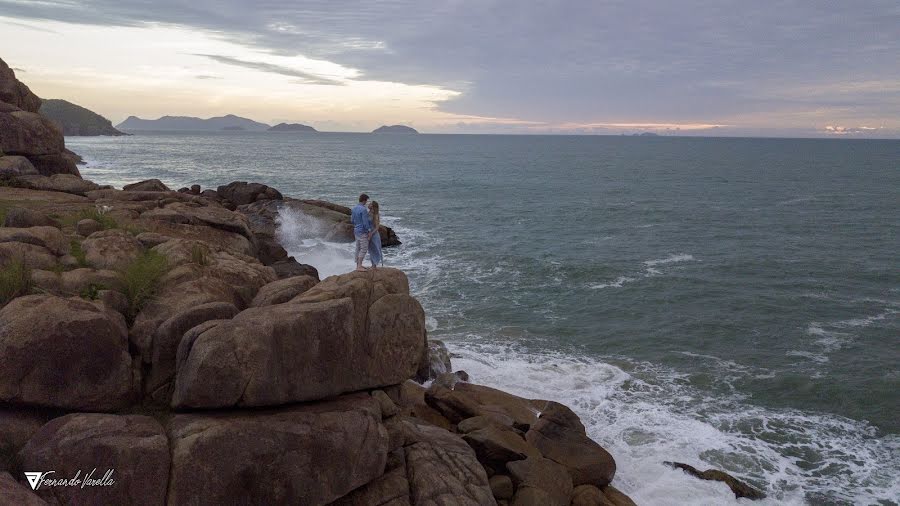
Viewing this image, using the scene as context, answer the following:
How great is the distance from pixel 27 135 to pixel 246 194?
19.1 m

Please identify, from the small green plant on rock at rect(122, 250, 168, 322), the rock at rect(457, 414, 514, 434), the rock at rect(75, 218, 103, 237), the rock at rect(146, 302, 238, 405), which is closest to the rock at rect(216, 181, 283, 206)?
the rock at rect(75, 218, 103, 237)

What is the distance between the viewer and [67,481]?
8.36 metres

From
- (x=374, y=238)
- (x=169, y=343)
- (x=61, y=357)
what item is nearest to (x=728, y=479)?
(x=374, y=238)

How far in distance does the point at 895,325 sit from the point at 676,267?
469 inches

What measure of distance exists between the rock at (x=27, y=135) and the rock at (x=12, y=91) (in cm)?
336

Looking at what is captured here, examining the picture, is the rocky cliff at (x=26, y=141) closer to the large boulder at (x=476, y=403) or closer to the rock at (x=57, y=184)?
the rock at (x=57, y=184)

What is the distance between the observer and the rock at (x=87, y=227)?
15.4 meters

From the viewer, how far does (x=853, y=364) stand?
23.2 m

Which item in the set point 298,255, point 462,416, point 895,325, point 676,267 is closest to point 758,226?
point 676,267

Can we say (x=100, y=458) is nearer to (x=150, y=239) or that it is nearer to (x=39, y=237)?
(x=39, y=237)

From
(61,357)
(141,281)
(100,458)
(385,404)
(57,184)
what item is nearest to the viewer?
(100,458)

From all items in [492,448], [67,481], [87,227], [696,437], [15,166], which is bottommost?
[696,437]

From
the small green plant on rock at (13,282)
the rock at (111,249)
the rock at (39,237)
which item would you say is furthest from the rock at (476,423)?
the rock at (39,237)

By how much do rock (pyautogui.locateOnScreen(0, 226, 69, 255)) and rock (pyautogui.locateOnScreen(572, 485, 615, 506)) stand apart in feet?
42.7
